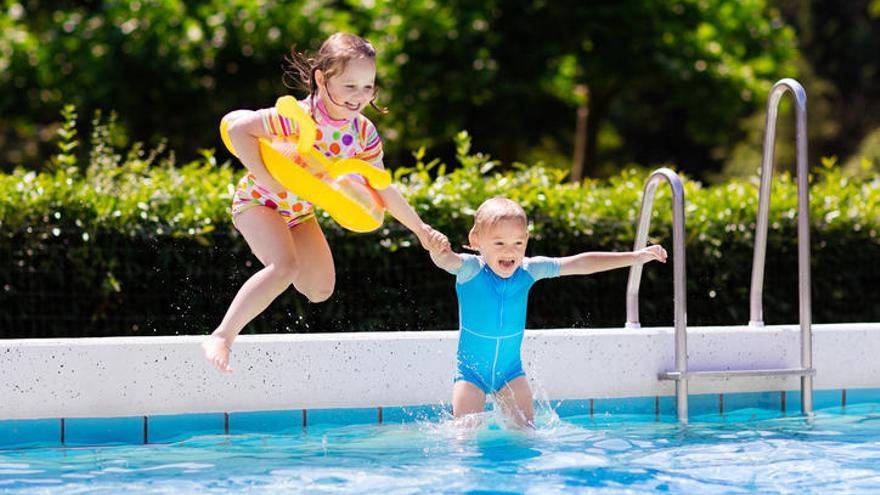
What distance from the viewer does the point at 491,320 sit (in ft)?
16.5

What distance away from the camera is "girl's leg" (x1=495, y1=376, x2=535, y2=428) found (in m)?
5.00

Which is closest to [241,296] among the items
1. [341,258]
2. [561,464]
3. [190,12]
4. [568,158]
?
[561,464]

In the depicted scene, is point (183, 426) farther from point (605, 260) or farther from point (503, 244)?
point (605, 260)

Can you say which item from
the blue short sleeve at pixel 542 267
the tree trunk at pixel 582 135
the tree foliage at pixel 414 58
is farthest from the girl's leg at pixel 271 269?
the tree trunk at pixel 582 135

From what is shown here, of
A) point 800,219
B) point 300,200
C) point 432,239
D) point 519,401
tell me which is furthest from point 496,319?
point 800,219

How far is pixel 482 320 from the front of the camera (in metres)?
5.03

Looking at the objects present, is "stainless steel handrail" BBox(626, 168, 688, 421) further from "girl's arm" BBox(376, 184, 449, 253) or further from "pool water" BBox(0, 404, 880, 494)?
"girl's arm" BBox(376, 184, 449, 253)

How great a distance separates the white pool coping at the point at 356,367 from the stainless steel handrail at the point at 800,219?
173 millimetres

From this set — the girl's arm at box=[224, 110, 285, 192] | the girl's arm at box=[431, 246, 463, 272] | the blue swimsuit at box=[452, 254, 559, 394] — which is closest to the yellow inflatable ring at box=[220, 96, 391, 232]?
the girl's arm at box=[224, 110, 285, 192]

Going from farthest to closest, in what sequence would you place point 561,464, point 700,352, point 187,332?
point 187,332, point 700,352, point 561,464

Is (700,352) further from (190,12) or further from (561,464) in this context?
(190,12)

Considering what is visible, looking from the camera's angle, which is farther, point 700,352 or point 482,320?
point 700,352

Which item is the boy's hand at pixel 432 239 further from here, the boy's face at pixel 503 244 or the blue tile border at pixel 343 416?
the blue tile border at pixel 343 416

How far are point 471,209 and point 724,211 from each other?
164 cm
